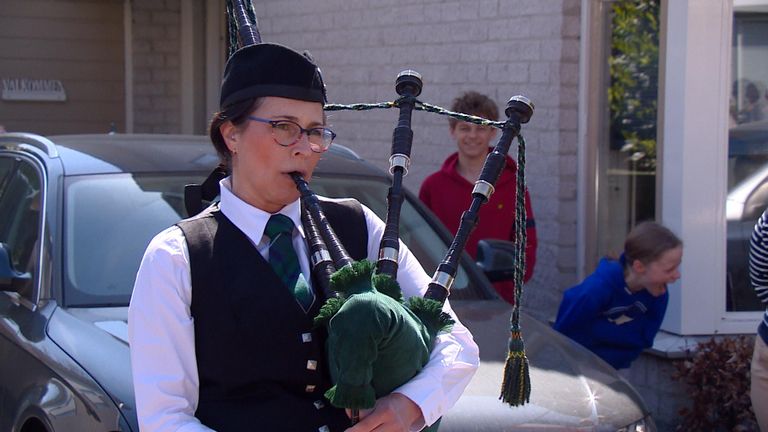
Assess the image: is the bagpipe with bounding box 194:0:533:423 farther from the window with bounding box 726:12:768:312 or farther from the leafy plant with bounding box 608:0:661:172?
the leafy plant with bounding box 608:0:661:172

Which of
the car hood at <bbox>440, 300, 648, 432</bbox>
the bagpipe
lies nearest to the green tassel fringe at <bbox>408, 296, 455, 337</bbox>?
the bagpipe

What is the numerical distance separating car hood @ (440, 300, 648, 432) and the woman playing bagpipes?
952 mm

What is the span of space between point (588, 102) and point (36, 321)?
387 cm

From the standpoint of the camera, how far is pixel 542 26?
267 inches

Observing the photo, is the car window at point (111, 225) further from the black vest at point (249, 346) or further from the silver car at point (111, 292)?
the black vest at point (249, 346)

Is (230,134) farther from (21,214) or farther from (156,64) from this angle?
(156,64)

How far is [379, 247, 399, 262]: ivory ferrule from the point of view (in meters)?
2.29

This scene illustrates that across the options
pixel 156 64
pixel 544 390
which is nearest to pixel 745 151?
pixel 544 390

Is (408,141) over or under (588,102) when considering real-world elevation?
under

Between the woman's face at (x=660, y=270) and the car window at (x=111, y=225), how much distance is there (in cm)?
195

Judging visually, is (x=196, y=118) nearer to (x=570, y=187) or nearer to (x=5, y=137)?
(x=570, y=187)

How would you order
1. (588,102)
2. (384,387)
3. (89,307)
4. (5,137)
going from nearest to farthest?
(384,387) < (89,307) < (5,137) < (588,102)

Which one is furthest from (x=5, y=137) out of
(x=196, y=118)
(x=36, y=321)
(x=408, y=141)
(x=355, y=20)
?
(x=196, y=118)

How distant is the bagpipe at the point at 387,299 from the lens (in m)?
2.04
